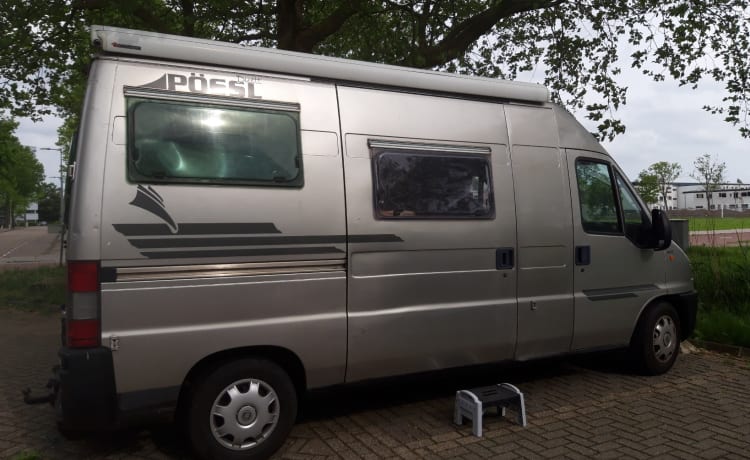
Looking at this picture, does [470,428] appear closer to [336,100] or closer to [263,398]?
[263,398]

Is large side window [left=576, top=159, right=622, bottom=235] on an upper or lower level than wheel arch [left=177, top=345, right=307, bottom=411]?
upper

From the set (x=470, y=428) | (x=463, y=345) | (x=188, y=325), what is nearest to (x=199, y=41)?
(x=188, y=325)

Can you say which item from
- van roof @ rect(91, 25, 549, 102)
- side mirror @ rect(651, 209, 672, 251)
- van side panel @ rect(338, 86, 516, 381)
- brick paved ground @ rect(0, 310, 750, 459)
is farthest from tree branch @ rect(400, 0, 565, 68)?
brick paved ground @ rect(0, 310, 750, 459)

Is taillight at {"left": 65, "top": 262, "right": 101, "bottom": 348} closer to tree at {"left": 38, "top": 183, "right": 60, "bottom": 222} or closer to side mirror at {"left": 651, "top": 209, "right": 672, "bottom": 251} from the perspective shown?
side mirror at {"left": 651, "top": 209, "right": 672, "bottom": 251}

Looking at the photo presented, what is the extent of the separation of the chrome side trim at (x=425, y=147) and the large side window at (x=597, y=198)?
1104 mm

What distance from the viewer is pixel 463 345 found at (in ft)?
15.2

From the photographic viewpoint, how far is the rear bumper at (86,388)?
3346mm

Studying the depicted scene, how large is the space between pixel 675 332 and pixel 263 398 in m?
4.28

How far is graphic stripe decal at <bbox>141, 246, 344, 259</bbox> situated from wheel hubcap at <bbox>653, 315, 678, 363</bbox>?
3549mm

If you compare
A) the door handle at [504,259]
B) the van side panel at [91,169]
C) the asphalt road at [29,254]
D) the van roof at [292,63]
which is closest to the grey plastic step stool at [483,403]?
the door handle at [504,259]

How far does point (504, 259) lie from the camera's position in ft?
15.7

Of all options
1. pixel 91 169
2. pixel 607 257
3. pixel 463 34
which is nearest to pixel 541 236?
pixel 607 257

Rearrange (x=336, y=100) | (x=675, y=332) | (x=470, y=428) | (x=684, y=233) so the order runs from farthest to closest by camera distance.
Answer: (x=684, y=233)
(x=675, y=332)
(x=470, y=428)
(x=336, y=100)

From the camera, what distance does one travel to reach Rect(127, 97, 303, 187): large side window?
3596mm
